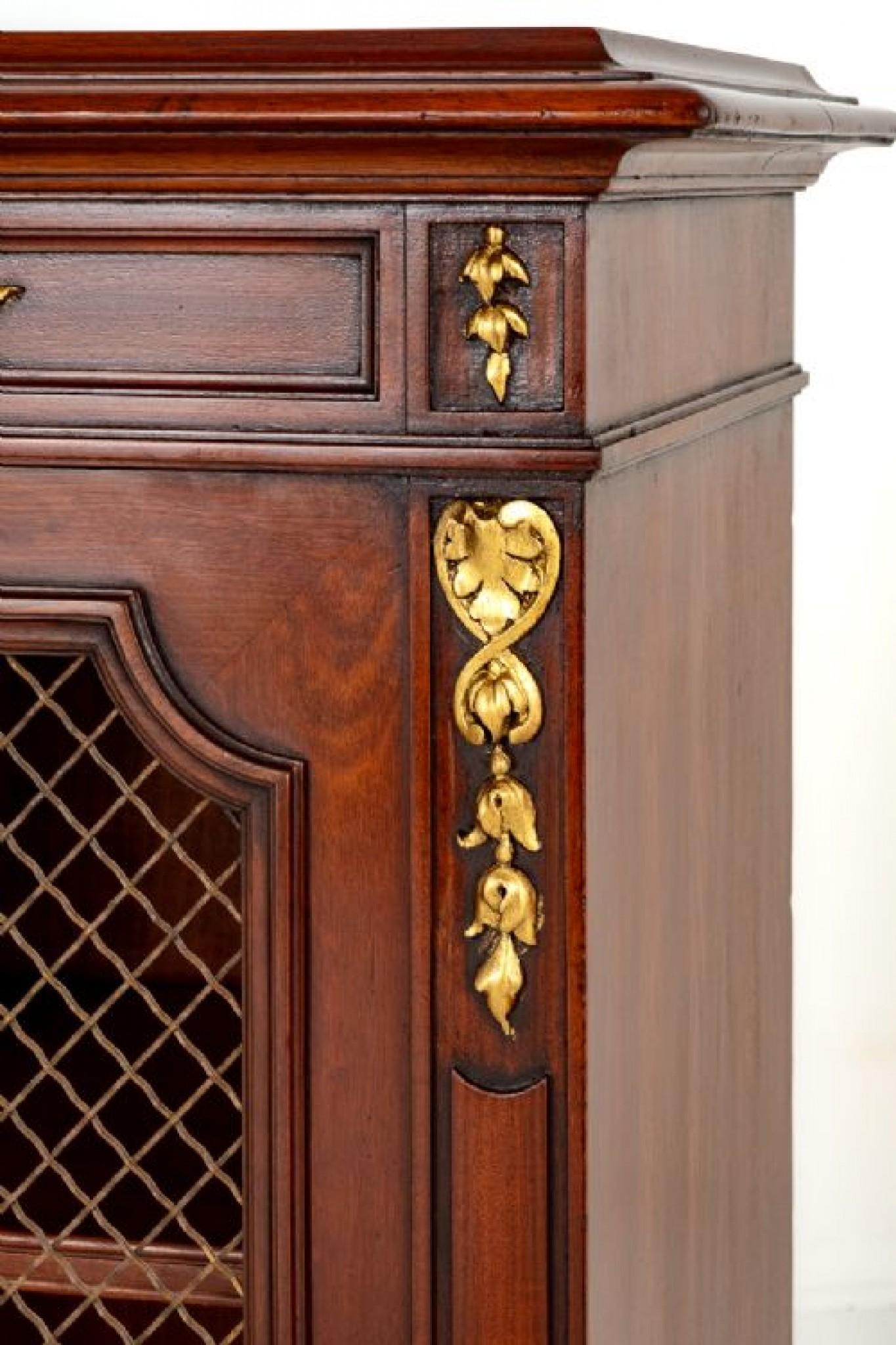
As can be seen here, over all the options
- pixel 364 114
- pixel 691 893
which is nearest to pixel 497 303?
pixel 364 114

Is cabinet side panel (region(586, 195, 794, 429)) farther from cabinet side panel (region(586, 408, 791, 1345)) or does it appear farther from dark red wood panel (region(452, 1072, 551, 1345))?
dark red wood panel (region(452, 1072, 551, 1345))

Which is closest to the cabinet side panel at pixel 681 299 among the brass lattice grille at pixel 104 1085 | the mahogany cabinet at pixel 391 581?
the mahogany cabinet at pixel 391 581

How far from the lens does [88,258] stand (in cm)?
85

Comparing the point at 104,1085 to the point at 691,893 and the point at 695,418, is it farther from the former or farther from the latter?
the point at 695,418

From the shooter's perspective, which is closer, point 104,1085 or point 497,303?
point 497,303

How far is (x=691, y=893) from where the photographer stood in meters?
1.00

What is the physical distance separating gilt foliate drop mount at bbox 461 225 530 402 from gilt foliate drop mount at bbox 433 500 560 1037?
42 millimetres

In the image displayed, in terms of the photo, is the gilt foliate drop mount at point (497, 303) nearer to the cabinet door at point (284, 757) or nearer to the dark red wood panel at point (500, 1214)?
the cabinet door at point (284, 757)

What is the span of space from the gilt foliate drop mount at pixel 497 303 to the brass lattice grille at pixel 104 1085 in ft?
0.63

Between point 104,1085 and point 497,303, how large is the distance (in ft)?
1.26

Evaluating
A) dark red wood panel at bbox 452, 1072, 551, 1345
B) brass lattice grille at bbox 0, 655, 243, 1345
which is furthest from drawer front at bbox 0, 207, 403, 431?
dark red wood panel at bbox 452, 1072, 551, 1345

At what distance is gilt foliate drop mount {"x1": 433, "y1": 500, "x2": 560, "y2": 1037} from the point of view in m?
0.81

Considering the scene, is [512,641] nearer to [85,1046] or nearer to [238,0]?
[85,1046]

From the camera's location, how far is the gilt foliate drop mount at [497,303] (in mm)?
794
